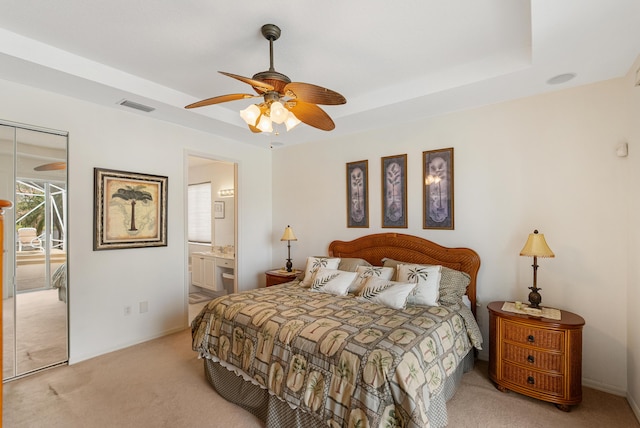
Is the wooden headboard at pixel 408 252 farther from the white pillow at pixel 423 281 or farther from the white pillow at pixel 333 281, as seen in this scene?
the white pillow at pixel 333 281

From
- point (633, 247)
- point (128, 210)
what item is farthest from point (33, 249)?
point (633, 247)

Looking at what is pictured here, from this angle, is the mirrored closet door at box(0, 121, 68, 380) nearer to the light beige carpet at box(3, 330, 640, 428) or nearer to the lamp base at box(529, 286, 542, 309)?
the light beige carpet at box(3, 330, 640, 428)

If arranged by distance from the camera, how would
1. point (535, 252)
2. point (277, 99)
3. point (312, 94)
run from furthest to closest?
point (535, 252), point (277, 99), point (312, 94)

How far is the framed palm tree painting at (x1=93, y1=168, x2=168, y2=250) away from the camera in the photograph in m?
3.38

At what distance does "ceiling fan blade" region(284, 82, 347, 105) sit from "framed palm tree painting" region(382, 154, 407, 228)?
6.24ft

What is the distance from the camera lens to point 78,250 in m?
3.24

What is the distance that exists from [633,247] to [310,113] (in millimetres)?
2731

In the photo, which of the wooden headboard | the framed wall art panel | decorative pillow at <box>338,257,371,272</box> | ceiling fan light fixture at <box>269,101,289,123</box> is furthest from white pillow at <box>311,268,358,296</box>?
ceiling fan light fixture at <box>269,101,289,123</box>

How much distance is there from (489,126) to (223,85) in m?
2.74

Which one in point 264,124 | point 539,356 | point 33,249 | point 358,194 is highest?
point 264,124

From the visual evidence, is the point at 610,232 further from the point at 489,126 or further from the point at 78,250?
the point at 78,250

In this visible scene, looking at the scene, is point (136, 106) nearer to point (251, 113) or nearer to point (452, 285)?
point (251, 113)

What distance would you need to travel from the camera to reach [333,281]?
129 inches

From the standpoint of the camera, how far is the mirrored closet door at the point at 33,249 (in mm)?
2867
